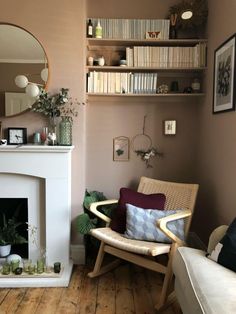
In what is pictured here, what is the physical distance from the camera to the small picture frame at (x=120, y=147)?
3150mm

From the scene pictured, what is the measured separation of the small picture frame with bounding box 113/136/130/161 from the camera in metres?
3.15

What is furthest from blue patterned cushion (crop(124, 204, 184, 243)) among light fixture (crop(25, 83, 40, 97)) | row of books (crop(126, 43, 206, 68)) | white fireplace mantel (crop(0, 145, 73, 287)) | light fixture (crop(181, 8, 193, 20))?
light fixture (crop(181, 8, 193, 20))

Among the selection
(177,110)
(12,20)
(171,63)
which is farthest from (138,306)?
(12,20)

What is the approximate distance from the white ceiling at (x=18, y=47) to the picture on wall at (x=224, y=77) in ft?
5.01

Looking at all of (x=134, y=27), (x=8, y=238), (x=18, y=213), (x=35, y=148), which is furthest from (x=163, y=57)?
(x=8, y=238)

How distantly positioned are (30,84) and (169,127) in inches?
55.4

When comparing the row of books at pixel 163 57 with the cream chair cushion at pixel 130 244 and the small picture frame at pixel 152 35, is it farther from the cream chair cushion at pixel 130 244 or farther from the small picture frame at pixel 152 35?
the cream chair cushion at pixel 130 244

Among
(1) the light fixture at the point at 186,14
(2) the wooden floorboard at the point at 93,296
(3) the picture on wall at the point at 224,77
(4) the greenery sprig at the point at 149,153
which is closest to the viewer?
(2) the wooden floorboard at the point at 93,296

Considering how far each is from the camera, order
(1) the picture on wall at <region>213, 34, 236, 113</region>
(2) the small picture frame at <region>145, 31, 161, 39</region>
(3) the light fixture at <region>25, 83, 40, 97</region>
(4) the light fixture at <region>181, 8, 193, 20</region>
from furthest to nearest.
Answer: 1. (2) the small picture frame at <region>145, 31, 161, 39</region>
2. (4) the light fixture at <region>181, 8, 193, 20</region>
3. (3) the light fixture at <region>25, 83, 40, 97</region>
4. (1) the picture on wall at <region>213, 34, 236, 113</region>

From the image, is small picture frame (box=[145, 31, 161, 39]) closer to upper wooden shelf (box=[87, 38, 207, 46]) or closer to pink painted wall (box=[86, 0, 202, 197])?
upper wooden shelf (box=[87, 38, 207, 46])

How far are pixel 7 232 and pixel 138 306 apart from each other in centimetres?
129

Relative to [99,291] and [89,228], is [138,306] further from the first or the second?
[89,228]

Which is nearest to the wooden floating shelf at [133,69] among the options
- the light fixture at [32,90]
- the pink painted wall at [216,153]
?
the pink painted wall at [216,153]

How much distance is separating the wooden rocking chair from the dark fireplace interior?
0.71 metres
